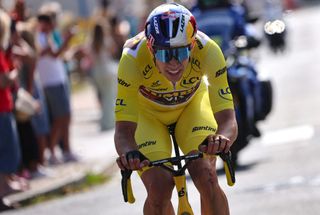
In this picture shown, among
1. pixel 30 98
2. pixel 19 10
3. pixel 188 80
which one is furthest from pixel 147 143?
pixel 19 10

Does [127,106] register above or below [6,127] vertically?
above

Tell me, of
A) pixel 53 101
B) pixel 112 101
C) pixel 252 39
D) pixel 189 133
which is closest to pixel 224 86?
pixel 189 133

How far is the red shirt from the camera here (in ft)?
44.0

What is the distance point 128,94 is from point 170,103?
1.51 ft

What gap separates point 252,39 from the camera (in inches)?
599

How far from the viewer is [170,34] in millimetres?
8062

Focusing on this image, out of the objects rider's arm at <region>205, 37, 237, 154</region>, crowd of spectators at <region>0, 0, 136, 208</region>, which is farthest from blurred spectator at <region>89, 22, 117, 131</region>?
rider's arm at <region>205, 37, 237, 154</region>

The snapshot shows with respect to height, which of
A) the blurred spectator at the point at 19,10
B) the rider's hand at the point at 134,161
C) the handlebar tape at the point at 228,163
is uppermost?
the blurred spectator at the point at 19,10

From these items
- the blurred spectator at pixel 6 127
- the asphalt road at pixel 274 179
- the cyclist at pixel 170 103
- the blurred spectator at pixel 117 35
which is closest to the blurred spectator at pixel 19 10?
the blurred spectator at pixel 6 127

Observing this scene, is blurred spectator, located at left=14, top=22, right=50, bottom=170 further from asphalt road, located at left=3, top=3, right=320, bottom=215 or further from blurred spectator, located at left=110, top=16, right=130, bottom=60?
blurred spectator, located at left=110, top=16, right=130, bottom=60

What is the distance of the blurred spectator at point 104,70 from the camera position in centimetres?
2005

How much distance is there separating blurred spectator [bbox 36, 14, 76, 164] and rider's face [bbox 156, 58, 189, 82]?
8682mm

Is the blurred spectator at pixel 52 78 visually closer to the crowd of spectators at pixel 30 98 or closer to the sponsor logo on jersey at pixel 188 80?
the crowd of spectators at pixel 30 98

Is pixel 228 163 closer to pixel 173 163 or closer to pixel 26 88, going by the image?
pixel 173 163
